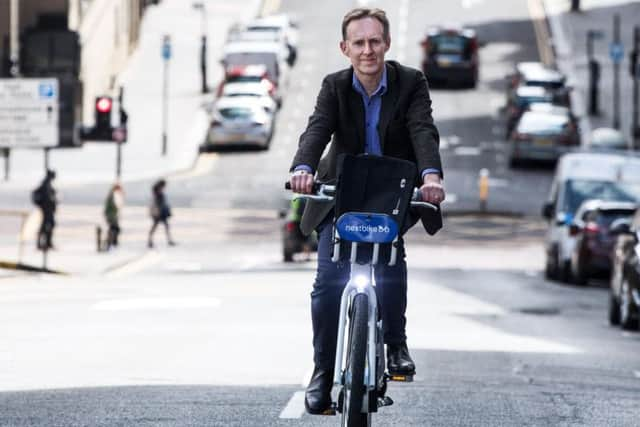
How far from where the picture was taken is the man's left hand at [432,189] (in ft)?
26.8

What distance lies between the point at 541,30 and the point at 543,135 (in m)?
25.2

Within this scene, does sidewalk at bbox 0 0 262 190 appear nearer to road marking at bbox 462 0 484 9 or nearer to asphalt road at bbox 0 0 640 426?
asphalt road at bbox 0 0 640 426

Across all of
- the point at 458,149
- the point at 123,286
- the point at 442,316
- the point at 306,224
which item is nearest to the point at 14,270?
the point at 123,286

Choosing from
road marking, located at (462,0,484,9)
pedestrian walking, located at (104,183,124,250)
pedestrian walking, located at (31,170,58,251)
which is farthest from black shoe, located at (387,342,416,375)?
road marking, located at (462,0,484,9)

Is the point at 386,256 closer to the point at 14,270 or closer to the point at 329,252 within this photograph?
the point at 329,252

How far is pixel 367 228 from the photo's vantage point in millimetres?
8133

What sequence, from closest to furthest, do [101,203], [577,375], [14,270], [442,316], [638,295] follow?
[577,375]
[638,295]
[442,316]
[14,270]
[101,203]

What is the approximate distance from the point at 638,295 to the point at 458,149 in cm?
4251

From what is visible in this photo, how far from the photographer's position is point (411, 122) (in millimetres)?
8555

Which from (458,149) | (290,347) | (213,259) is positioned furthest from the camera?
(458,149)

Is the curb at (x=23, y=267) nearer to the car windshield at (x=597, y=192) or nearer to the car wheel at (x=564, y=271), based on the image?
the car wheel at (x=564, y=271)

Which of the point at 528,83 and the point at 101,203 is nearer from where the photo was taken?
the point at 101,203

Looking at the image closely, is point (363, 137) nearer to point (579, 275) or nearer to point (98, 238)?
point (579, 275)

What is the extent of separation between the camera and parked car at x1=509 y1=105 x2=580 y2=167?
185 feet
